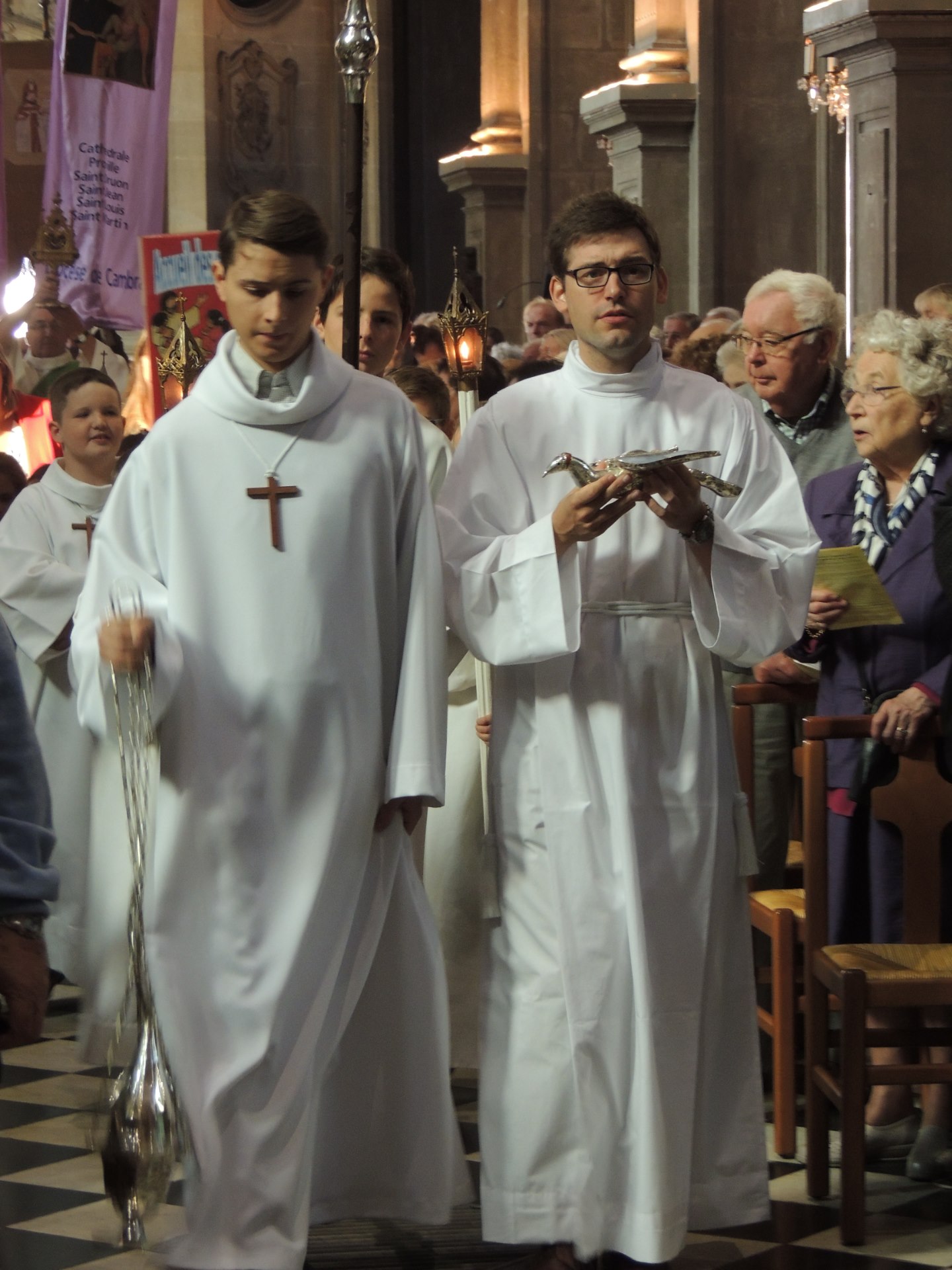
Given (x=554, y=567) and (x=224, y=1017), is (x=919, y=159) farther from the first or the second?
(x=224, y=1017)

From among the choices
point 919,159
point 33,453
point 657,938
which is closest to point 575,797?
point 657,938

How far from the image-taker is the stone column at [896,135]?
830 cm

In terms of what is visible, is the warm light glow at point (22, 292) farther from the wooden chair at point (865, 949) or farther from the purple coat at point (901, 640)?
the wooden chair at point (865, 949)

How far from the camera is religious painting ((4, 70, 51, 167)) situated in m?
19.3

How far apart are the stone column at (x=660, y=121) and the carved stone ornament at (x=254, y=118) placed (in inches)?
378

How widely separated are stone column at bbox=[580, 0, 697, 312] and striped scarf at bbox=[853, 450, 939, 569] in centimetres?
818

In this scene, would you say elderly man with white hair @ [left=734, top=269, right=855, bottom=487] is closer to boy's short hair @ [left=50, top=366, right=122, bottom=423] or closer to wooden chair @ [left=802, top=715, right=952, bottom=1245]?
wooden chair @ [left=802, top=715, right=952, bottom=1245]

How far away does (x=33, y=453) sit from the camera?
30.6 feet

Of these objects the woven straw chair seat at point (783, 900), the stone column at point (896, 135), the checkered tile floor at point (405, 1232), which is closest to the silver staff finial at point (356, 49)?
the woven straw chair seat at point (783, 900)

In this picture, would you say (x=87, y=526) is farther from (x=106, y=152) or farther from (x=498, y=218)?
(x=498, y=218)

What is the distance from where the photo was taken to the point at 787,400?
5.88 meters

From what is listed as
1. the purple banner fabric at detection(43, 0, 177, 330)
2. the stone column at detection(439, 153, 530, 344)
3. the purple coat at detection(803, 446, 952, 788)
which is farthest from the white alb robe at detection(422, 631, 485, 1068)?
the stone column at detection(439, 153, 530, 344)

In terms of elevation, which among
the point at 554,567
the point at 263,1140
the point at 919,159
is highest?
the point at 919,159

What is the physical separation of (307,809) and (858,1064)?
→ 4.44ft
